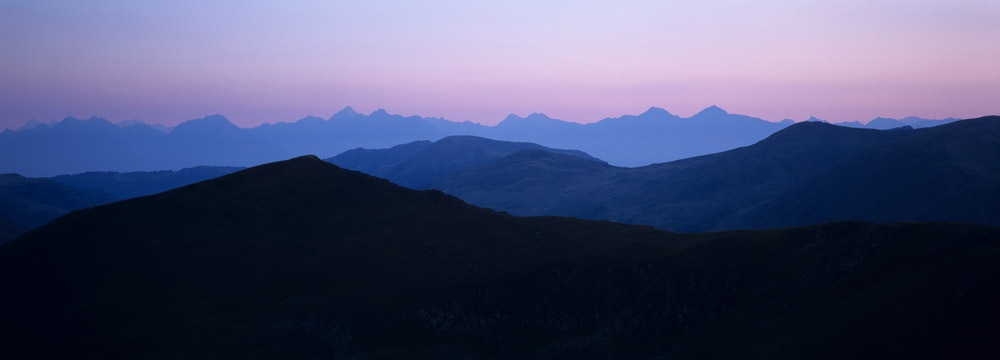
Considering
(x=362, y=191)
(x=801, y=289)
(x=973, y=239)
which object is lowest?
(x=801, y=289)

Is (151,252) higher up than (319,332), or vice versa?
(151,252)

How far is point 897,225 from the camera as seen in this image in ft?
235

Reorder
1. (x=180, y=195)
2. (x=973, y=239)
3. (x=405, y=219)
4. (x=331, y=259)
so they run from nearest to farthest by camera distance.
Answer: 1. (x=973, y=239)
2. (x=331, y=259)
3. (x=405, y=219)
4. (x=180, y=195)

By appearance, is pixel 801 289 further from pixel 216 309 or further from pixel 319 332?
pixel 216 309

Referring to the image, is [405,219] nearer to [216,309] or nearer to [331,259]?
[331,259]

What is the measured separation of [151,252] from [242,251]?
15.5 metres

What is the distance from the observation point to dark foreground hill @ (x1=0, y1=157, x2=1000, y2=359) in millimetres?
60656

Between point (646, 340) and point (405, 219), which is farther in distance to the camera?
point (405, 219)

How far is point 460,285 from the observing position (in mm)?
88062

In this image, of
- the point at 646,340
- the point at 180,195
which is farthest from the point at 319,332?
the point at 180,195

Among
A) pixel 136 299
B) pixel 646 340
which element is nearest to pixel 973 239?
pixel 646 340

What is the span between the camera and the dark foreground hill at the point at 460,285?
60.7m

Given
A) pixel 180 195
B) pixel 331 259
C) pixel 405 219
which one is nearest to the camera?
pixel 331 259

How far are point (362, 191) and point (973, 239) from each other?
3749 inches
